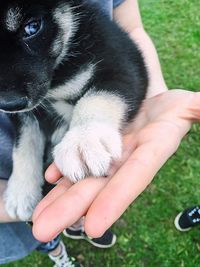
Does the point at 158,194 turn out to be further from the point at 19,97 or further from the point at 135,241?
the point at 19,97

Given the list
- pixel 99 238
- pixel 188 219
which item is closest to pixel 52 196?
pixel 99 238

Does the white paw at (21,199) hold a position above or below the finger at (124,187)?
below

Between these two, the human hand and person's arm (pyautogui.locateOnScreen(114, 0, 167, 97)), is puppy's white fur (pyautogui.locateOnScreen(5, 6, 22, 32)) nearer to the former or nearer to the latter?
the human hand

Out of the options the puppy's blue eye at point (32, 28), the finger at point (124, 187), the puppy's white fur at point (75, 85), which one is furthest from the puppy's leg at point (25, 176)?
the finger at point (124, 187)

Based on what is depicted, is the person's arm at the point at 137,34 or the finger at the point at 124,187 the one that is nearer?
the finger at the point at 124,187

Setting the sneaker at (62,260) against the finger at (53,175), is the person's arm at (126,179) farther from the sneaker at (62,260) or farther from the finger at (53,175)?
the sneaker at (62,260)

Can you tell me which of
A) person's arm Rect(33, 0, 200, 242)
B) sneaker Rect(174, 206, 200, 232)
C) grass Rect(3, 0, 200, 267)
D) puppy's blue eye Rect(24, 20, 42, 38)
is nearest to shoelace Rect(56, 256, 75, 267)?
grass Rect(3, 0, 200, 267)
